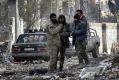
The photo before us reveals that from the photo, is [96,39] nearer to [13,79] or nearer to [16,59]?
[16,59]

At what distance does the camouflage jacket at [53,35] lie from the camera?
52.1 ft

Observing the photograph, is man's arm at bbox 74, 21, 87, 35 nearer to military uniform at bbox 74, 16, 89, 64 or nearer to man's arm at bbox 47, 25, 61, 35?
military uniform at bbox 74, 16, 89, 64

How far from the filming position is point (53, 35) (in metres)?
16.0

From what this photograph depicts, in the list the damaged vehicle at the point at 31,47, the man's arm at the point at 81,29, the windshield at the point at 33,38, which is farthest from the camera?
the windshield at the point at 33,38

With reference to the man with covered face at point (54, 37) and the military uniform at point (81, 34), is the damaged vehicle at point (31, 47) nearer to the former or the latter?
the military uniform at point (81, 34)

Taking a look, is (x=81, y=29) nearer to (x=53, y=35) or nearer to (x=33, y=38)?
(x=53, y=35)

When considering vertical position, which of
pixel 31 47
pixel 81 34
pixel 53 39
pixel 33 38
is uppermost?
pixel 81 34

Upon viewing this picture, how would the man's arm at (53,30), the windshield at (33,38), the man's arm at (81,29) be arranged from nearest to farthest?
the man's arm at (53,30) < the man's arm at (81,29) < the windshield at (33,38)

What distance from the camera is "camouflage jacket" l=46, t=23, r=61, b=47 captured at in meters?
15.9

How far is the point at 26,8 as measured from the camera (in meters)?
40.8

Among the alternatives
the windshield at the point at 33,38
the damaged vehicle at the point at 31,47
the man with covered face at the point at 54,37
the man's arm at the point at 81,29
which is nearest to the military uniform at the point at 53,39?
the man with covered face at the point at 54,37

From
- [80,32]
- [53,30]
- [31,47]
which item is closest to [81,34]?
[80,32]

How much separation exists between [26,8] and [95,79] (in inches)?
1123

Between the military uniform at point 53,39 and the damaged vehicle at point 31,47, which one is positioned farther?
the damaged vehicle at point 31,47
